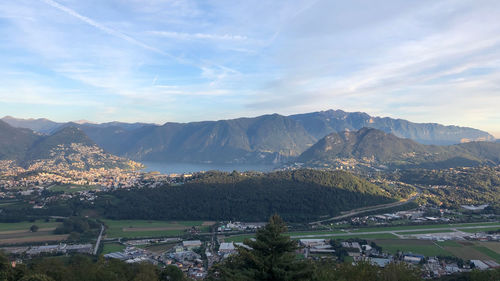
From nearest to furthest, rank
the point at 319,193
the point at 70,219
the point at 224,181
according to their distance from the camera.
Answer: the point at 70,219
the point at 319,193
the point at 224,181

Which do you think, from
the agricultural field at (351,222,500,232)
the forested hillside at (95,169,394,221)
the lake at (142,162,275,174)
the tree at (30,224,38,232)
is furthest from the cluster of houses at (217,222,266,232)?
the lake at (142,162,275,174)

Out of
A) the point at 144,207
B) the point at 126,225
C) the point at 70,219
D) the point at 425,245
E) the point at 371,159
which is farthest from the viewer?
the point at 371,159

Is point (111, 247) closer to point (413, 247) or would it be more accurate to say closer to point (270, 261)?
point (270, 261)

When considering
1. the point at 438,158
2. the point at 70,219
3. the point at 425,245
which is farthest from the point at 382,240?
the point at 438,158

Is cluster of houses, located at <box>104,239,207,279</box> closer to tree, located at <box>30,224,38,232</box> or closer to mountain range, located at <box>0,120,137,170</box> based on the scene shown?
tree, located at <box>30,224,38,232</box>

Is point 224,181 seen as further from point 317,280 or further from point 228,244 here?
point 317,280

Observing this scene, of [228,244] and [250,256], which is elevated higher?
[250,256]

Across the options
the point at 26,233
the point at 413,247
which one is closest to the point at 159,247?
the point at 26,233

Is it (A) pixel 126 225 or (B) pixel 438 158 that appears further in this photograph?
(B) pixel 438 158
